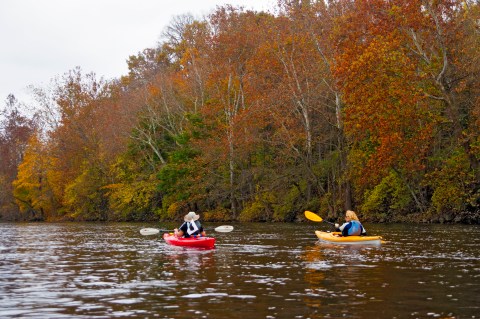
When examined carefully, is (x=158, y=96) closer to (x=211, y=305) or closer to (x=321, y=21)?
(x=321, y=21)

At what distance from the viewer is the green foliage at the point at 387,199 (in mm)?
42500

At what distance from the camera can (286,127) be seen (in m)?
48.7

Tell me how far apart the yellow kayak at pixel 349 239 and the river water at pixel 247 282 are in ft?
1.51

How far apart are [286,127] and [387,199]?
29.4ft

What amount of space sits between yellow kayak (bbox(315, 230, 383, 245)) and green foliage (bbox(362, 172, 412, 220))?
17.6 meters

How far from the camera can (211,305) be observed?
38.4 feet

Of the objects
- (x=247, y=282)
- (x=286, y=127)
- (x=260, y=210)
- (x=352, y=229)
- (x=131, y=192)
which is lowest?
(x=247, y=282)

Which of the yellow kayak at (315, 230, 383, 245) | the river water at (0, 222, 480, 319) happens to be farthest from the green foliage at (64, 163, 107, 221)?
the yellow kayak at (315, 230, 383, 245)

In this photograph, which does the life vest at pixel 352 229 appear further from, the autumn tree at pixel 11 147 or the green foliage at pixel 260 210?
the autumn tree at pixel 11 147

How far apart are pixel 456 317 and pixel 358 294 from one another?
2.51m

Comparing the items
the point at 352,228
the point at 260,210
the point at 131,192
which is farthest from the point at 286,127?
the point at 352,228

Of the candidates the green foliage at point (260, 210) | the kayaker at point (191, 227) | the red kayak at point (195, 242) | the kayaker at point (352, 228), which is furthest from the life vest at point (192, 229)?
the green foliage at point (260, 210)

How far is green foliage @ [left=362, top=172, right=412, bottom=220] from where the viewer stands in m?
42.5

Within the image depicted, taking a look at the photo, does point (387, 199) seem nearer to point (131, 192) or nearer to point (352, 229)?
point (352, 229)
